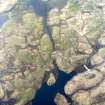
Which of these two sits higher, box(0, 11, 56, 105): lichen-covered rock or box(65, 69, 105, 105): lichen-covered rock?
box(0, 11, 56, 105): lichen-covered rock

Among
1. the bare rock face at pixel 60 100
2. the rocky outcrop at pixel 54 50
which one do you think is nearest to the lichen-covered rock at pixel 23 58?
the rocky outcrop at pixel 54 50

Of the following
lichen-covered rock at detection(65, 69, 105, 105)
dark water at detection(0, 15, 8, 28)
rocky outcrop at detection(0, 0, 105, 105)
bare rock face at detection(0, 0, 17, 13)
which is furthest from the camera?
bare rock face at detection(0, 0, 17, 13)

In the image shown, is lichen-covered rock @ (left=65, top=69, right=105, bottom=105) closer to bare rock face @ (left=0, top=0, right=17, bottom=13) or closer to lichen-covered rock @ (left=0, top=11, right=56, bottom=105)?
lichen-covered rock @ (left=0, top=11, right=56, bottom=105)

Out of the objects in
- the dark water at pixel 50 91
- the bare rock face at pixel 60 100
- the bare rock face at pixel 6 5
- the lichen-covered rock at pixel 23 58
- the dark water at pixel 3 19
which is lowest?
the bare rock face at pixel 60 100

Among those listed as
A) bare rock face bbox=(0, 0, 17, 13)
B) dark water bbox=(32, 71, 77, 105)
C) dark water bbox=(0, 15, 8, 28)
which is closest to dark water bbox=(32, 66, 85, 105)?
dark water bbox=(32, 71, 77, 105)

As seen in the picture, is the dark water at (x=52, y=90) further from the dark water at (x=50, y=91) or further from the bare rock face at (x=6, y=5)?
the bare rock face at (x=6, y=5)

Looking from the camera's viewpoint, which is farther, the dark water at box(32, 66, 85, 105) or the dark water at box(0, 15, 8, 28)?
the dark water at box(0, 15, 8, 28)

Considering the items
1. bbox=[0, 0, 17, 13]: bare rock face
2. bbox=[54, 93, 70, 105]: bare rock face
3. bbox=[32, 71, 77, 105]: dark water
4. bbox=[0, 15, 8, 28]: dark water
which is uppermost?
bbox=[0, 0, 17, 13]: bare rock face

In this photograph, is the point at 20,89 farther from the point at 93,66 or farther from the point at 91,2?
the point at 91,2

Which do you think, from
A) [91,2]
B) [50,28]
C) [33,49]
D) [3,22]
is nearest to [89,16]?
[91,2]

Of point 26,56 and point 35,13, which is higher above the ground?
point 35,13

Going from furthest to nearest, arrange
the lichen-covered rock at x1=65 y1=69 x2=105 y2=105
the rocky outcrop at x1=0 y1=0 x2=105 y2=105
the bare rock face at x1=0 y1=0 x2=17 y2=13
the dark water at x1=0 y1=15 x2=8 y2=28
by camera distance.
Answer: the bare rock face at x1=0 y1=0 x2=17 y2=13 < the dark water at x1=0 y1=15 x2=8 y2=28 < the rocky outcrop at x1=0 y1=0 x2=105 y2=105 < the lichen-covered rock at x1=65 y1=69 x2=105 y2=105
